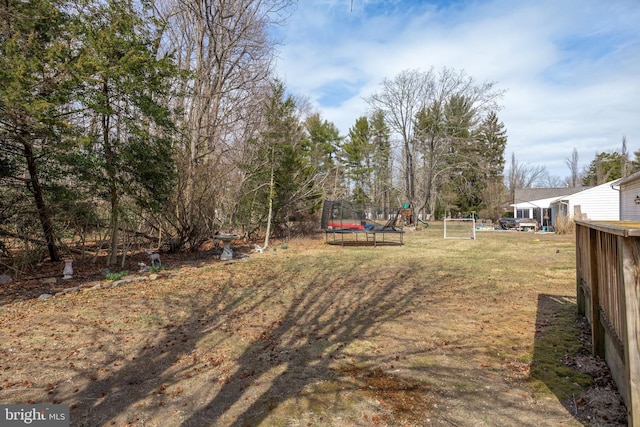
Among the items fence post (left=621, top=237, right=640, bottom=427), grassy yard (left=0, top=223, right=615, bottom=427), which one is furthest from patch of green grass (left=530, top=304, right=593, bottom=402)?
fence post (left=621, top=237, right=640, bottom=427)

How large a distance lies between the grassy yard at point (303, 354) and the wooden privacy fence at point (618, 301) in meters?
0.32

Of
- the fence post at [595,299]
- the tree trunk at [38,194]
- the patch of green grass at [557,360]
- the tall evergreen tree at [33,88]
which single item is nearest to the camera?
the patch of green grass at [557,360]

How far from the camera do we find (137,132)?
7656 mm

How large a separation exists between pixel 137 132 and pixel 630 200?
17865 millimetres

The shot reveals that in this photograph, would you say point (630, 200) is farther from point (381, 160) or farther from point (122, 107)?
point (381, 160)

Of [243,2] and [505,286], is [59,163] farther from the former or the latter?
[243,2]

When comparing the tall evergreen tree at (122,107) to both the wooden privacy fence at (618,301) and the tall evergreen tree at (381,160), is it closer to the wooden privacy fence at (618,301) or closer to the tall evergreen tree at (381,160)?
the wooden privacy fence at (618,301)

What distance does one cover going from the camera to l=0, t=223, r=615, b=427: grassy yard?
249cm

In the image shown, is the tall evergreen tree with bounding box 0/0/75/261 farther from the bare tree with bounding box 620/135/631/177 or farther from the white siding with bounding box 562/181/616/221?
the bare tree with bounding box 620/135/631/177

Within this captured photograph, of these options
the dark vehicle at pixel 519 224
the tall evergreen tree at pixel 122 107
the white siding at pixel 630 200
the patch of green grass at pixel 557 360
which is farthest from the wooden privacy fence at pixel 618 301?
the dark vehicle at pixel 519 224

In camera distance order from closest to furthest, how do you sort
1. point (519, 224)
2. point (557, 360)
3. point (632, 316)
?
1. point (632, 316)
2. point (557, 360)
3. point (519, 224)

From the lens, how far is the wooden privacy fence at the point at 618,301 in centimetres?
200

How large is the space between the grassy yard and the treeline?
Result: 226cm

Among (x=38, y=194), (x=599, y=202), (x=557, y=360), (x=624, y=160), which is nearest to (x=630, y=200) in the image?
(x=599, y=202)
